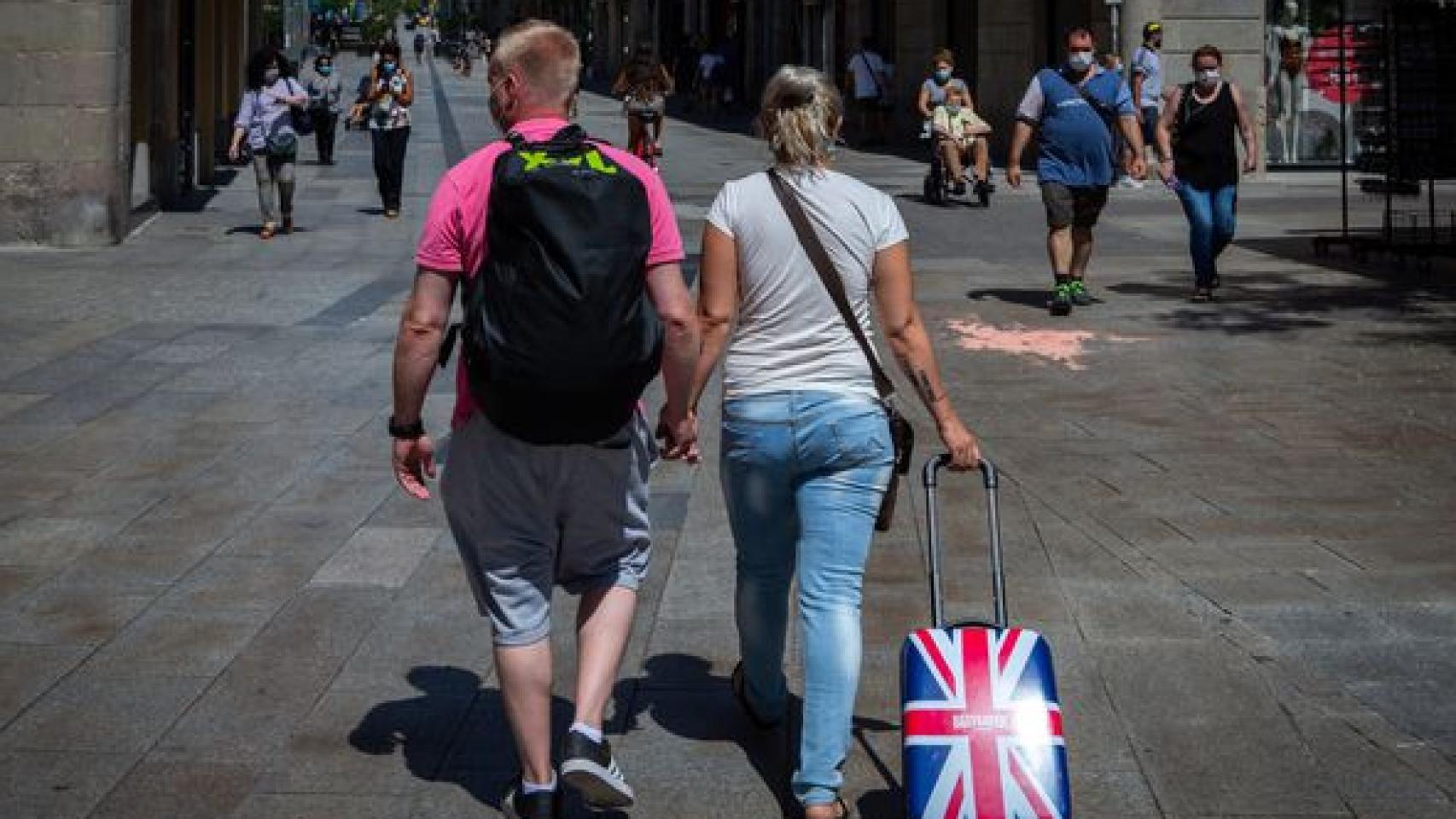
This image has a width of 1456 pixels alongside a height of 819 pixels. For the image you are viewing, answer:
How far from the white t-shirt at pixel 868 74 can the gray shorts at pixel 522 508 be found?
29.5m

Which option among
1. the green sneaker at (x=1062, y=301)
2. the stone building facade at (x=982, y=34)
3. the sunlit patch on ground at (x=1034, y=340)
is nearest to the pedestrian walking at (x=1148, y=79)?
the stone building facade at (x=982, y=34)

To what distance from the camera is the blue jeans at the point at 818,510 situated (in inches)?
179

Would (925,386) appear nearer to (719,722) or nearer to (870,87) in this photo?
(719,722)

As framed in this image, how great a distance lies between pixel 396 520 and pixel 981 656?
3.79 m

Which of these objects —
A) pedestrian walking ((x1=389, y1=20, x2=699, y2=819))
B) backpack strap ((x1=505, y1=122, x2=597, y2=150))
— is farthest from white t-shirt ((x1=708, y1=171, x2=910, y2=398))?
backpack strap ((x1=505, y1=122, x2=597, y2=150))

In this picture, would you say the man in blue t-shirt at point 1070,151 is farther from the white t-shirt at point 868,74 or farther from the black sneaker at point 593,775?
the white t-shirt at point 868,74

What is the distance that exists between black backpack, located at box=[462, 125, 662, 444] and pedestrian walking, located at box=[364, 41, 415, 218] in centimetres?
1599

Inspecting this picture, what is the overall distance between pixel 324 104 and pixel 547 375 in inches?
935

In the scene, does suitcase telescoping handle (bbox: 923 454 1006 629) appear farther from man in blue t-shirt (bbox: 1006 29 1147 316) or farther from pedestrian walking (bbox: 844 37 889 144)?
pedestrian walking (bbox: 844 37 889 144)

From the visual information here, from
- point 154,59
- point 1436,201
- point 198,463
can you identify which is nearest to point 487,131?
point 154,59

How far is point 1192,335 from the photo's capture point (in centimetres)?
1254

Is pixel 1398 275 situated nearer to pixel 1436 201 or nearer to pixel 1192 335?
pixel 1192 335

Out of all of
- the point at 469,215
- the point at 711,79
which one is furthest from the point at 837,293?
the point at 711,79

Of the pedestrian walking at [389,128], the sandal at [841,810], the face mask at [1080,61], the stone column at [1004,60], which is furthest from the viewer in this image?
the stone column at [1004,60]
